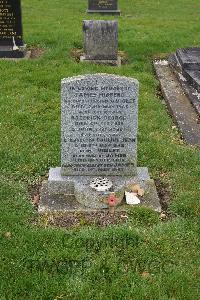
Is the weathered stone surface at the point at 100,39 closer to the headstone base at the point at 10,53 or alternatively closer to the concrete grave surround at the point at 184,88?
the concrete grave surround at the point at 184,88

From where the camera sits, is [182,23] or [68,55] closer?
[68,55]

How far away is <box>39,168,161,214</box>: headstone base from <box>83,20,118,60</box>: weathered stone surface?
19.9 feet

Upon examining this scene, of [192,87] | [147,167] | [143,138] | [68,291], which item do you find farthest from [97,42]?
[68,291]

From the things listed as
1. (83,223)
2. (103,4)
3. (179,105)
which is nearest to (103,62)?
(179,105)

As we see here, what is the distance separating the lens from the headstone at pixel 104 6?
18.8 metres

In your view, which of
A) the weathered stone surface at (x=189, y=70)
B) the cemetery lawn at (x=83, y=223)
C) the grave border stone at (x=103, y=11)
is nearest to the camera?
the cemetery lawn at (x=83, y=223)

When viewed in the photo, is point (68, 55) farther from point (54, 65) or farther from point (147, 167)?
point (147, 167)

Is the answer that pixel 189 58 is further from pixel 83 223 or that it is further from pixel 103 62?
pixel 83 223

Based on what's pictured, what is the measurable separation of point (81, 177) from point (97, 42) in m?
6.26

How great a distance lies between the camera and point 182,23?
1677 cm

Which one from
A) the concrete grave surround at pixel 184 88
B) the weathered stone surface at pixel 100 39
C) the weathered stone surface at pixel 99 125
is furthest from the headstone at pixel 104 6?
the weathered stone surface at pixel 99 125

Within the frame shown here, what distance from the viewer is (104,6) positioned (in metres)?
19.0

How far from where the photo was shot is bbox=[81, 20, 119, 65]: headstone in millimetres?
11484

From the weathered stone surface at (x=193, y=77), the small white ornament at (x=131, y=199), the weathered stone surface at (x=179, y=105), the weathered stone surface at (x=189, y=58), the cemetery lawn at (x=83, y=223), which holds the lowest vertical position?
the weathered stone surface at (x=179, y=105)
